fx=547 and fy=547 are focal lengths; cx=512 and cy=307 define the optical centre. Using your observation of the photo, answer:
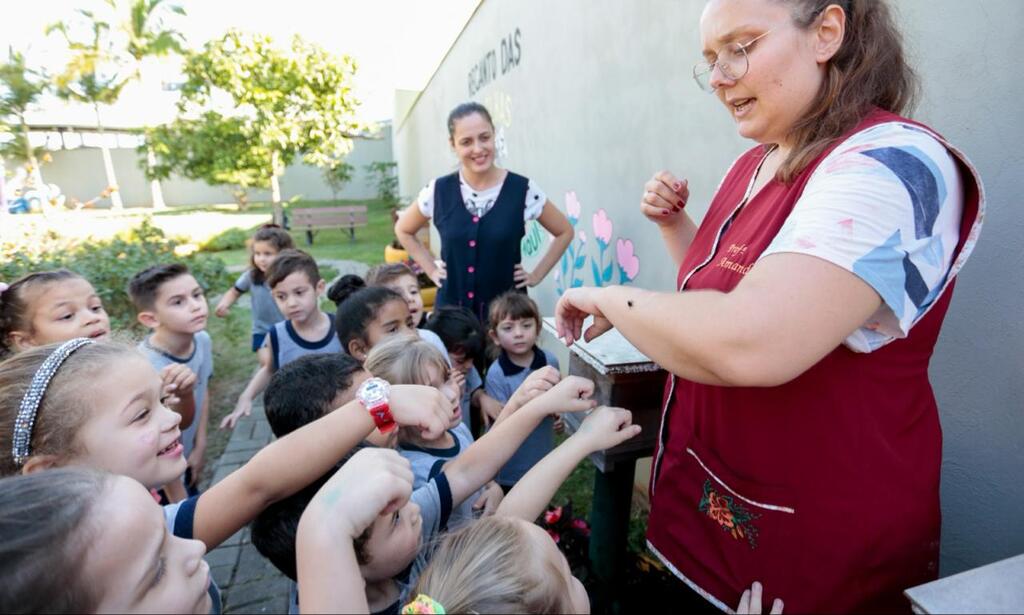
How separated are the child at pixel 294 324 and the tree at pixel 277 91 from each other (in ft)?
36.2

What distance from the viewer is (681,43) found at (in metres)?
2.29

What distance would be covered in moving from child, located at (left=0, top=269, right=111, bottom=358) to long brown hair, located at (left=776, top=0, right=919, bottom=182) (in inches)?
93.1

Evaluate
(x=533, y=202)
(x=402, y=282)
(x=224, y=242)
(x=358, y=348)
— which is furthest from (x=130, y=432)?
(x=224, y=242)

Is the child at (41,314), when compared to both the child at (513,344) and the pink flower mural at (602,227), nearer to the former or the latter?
the child at (513,344)

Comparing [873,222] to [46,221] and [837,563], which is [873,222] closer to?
[837,563]

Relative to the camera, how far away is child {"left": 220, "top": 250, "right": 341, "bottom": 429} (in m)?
2.99

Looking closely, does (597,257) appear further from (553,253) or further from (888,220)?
(888,220)

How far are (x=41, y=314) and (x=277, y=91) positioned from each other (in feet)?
39.9

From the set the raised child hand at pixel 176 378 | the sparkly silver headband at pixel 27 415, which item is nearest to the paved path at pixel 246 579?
the raised child hand at pixel 176 378

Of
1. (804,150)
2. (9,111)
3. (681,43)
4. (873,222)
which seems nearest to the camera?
(873,222)

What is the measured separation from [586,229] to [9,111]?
10.5m

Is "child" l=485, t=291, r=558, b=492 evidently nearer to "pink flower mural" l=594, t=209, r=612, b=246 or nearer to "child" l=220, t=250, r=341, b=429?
"pink flower mural" l=594, t=209, r=612, b=246

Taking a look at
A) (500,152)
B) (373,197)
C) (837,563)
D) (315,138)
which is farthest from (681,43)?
(373,197)

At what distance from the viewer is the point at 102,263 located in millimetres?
4578
